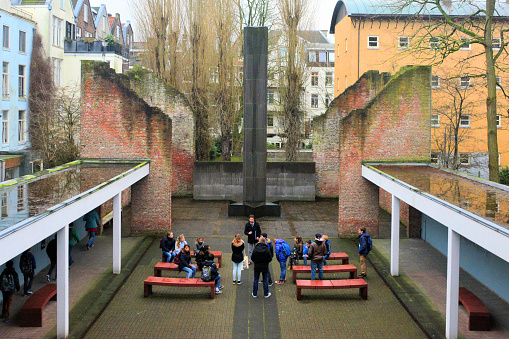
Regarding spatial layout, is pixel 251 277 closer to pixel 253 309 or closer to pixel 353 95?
pixel 253 309

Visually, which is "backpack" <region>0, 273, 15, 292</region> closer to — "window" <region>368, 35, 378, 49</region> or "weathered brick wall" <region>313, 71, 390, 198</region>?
"weathered brick wall" <region>313, 71, 390, 198</region>

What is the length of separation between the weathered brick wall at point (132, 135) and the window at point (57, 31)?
2364 cm

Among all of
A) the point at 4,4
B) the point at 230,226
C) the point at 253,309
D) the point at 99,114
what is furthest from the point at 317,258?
the point at 4,4

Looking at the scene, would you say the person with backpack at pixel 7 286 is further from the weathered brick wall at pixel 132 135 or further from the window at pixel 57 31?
the window at pixel 57 31

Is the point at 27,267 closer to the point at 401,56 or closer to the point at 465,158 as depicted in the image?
the point at 465,158

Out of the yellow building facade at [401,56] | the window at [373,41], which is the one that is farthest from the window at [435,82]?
the window at [373,41]

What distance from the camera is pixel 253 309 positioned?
38.6 ft

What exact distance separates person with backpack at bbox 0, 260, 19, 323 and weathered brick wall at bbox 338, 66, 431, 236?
11.3 meters

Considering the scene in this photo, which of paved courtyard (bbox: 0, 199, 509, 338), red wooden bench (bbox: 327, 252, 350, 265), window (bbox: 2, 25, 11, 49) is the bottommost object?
paved courtyard (bbox: 0, 199, 509, 338)

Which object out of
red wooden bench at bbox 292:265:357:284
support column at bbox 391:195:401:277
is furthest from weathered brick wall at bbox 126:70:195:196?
support column at bbox 391:195:401:277

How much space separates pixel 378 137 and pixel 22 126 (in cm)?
2719

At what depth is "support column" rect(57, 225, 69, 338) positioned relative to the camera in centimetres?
984

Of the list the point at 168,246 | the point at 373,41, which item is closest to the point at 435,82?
the point at 373,41

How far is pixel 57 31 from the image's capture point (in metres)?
41.1
